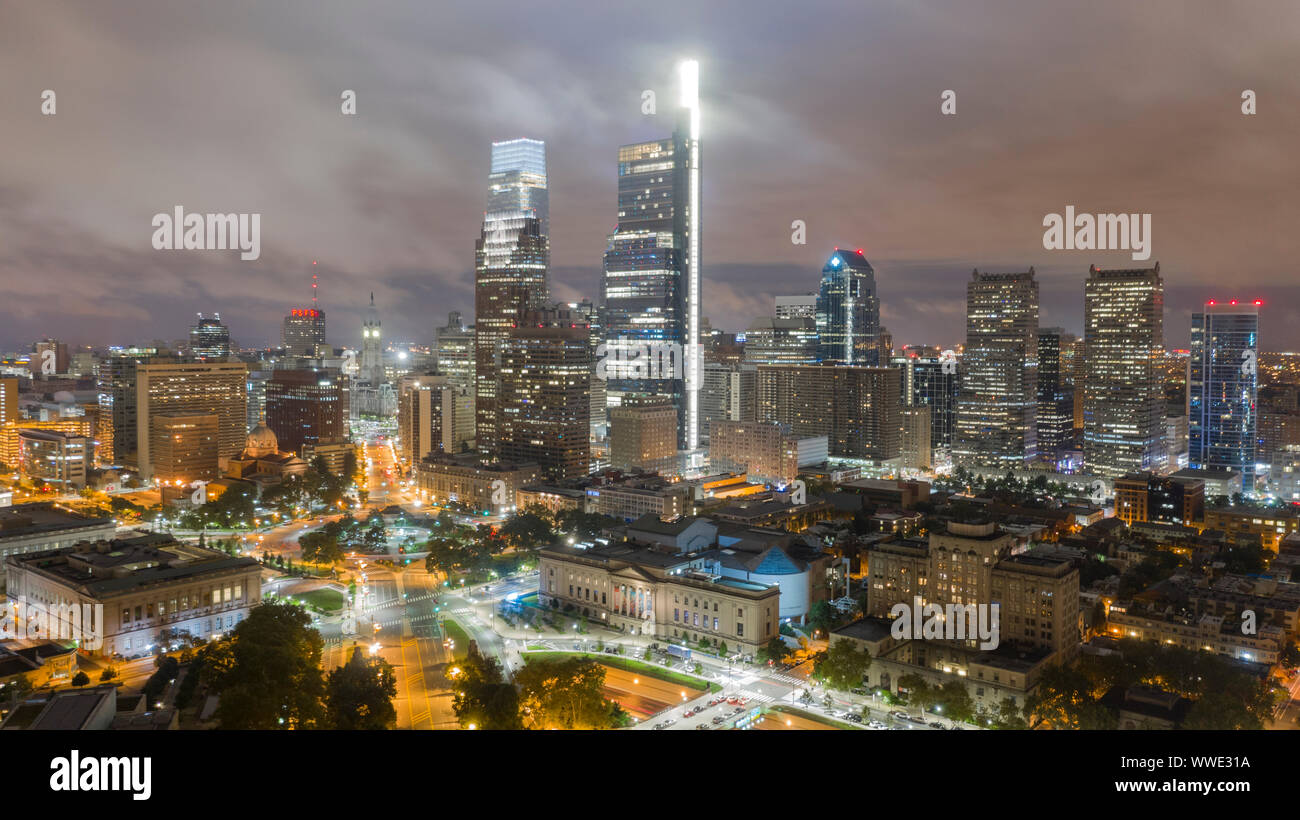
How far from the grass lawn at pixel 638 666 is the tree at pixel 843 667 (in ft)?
6.19

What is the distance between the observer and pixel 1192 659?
601 inches

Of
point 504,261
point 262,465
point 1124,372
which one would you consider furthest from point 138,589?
point 1124,372

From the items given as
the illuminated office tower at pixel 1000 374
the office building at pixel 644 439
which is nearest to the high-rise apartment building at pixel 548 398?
the office building at pixel 644 439

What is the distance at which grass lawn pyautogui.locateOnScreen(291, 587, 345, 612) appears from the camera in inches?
827

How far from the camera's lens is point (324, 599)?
2178 centimetres

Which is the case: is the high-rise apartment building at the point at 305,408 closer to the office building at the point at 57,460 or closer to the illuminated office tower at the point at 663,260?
the office building at the point at 57,460

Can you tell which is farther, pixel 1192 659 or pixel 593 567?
pixel 593 567

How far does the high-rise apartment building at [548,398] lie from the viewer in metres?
37.8

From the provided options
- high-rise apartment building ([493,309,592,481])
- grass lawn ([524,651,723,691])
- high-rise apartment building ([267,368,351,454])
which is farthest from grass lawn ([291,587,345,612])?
high-rise apartment building ([267,368,351,454])

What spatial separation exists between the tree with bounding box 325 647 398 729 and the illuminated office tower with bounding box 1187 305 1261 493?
38.6 m

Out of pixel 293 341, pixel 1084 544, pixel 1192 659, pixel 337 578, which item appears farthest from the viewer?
pixel 293 341
